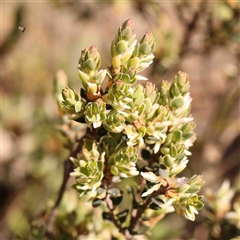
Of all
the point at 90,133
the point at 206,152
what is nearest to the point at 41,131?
the point at 206,152

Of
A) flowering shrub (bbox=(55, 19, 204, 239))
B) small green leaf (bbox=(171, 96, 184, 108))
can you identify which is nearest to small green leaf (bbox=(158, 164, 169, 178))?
flowering shrub (bbox=(55, 19, 204, 239))

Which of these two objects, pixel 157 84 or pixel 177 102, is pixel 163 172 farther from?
pixel 157 84

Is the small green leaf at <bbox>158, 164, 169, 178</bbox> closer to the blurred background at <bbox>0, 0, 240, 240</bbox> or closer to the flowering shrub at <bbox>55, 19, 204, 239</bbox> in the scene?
the flowering shrub at <bbox>55, 19, 204, 239</bbox>

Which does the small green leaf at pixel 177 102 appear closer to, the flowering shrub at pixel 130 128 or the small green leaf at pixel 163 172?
the flowering shrub at pixel 130 128

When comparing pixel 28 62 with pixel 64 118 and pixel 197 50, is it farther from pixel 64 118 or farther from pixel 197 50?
pixel 64 118

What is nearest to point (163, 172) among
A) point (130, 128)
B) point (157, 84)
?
point (130, 128)

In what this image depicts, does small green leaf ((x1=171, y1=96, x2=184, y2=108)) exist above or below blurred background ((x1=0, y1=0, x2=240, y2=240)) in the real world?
above
